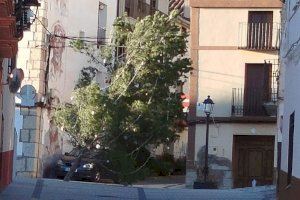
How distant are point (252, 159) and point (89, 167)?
6.92m

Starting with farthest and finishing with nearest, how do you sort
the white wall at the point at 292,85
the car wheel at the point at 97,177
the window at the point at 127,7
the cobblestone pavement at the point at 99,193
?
the window at the point at 127,7, the car wheel at the point at 97,177, the cobblestone pavement at the point at 99,193, the white wall at the point at 292,85

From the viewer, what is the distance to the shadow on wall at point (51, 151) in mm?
32719

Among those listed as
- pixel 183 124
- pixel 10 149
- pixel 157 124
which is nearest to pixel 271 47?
pixel 183 124

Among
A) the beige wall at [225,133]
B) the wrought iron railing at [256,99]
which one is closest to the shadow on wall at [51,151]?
the beige wall at [225,133]

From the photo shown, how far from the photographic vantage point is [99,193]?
22766mm

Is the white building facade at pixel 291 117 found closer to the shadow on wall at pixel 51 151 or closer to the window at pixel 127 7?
the shadow on wall at pixel 51 151

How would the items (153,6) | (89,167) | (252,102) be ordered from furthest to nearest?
(153,6)
(252,102)
(89,167)

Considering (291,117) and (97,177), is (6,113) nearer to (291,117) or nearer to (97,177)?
(291,117)

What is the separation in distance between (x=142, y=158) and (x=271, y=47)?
7118mm

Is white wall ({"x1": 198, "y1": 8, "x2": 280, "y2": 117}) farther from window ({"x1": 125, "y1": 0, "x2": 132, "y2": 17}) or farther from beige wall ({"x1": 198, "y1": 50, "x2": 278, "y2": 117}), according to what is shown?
window ({"x1": 125, "y1": 0, "x2": 132, "y2": 17})

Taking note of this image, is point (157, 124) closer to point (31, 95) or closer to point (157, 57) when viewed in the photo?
point (157, 57)

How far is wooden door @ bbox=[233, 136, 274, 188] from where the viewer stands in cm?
3275

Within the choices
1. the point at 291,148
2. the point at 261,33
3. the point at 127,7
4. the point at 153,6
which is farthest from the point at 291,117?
the point at 153,6

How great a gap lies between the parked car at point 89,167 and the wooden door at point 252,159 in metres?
6.01
